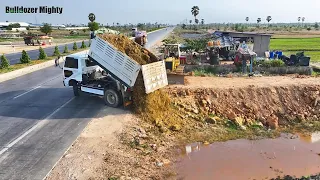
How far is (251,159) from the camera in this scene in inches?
471

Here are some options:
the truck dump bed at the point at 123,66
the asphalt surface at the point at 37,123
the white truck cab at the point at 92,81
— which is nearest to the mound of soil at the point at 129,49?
the truck dump bed at the point at 123,66

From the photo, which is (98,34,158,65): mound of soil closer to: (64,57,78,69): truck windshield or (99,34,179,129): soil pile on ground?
(99,34,179,129): soil pile on ground

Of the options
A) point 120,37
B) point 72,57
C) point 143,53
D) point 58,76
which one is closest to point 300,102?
point 143,53

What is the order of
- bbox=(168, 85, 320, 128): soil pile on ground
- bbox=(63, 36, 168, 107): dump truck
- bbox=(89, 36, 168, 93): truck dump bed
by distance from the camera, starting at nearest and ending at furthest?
bbox=(89, 36, 168, 93): truck dump bed < bbox=(63, 36, 168, 107): dump truck < bbox=(168, 85, 320, 128): soil pile on ground

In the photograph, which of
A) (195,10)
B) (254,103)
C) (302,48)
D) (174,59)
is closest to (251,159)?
(254,103)

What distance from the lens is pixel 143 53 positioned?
1502 cm

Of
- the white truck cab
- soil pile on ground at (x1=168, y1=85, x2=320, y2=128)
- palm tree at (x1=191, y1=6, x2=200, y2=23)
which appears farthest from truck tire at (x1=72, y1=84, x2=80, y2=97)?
palm tree at (x1=191, y1=6, x2=200, y2=23)

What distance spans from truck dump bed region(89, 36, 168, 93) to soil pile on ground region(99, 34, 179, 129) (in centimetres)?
39

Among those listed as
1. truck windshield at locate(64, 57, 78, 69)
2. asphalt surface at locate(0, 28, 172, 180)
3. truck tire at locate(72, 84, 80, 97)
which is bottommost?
asphalt surface at locate(0, 28, 172, 180)

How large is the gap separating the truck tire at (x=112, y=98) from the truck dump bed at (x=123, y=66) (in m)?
0.96

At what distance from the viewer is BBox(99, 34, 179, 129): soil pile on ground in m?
13.7

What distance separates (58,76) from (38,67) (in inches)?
221

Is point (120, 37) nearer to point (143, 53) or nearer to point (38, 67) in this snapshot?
point (143, 53)

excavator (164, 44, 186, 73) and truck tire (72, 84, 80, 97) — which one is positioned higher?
excavator (164, 44, 186, 73)
